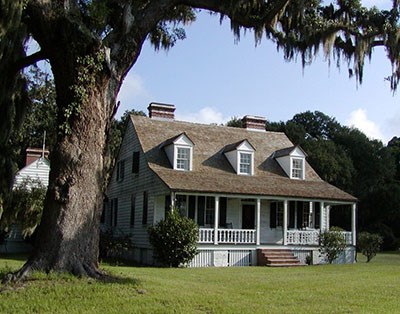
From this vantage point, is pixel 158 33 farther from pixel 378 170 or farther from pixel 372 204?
pixel 378 170

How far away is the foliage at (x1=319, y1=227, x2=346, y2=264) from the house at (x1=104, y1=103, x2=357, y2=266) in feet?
1.83

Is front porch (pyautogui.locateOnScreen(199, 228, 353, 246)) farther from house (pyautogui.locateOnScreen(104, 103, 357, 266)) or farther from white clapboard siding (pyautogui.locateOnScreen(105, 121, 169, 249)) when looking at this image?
white clapboard siding (pyautogui.locateOnScreen(105, 121, 169, 249))

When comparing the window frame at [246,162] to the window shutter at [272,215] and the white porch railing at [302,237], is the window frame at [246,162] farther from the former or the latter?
the white porch railing at [302,237]

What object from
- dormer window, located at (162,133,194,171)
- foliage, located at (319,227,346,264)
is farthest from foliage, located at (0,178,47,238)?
foliage, located at (319,227,346,264)

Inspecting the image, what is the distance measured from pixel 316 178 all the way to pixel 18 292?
71.1ft

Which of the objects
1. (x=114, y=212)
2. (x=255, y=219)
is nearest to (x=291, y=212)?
(x=255, y=219)

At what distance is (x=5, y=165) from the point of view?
13023mm

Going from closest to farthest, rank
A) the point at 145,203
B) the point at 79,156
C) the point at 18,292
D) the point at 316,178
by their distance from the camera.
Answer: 1. the point at 18,292
2. the point at 79,156
3. the point at 145,203
4. the point at 316,178

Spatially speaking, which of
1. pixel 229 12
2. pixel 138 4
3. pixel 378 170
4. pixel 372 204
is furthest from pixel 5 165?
pixel 378 170

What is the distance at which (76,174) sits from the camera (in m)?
10.7

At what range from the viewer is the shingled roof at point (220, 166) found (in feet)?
78.4

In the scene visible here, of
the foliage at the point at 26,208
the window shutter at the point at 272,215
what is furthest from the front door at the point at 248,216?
the foliage at the point at 26,208

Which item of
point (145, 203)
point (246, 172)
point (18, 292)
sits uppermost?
point (246, 172)

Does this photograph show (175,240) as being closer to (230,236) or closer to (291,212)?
(230,236)
